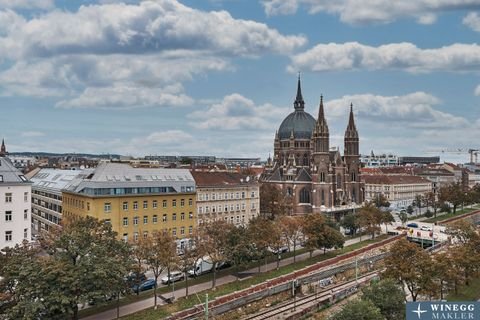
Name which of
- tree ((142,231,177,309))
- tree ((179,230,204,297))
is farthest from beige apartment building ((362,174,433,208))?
tree ((142,231,177,309))

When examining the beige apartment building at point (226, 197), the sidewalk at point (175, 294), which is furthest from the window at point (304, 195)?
the sidewalk at point (175, 294)

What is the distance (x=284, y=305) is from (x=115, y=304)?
1874 centimetres

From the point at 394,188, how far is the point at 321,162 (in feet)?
132

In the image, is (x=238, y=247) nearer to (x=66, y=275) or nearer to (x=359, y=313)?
(x=66, y=275)

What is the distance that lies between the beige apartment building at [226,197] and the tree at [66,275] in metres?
36.1

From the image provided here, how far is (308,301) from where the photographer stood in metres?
55.1

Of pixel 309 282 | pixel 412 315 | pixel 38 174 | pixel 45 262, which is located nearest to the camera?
pixel 412 315

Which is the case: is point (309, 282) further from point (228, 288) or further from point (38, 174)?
point (38, 174)

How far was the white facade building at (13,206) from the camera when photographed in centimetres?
5709

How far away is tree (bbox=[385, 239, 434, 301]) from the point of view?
46938mm

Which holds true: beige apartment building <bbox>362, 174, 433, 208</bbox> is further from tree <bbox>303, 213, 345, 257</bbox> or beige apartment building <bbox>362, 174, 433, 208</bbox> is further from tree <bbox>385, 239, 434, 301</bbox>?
tree <bbox>385, 239, 434, 301</bbox>

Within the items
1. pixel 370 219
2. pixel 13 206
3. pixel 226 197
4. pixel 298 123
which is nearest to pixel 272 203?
pixel 226 197

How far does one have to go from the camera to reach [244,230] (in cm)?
6231

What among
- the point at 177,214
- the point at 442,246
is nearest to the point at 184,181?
the point at 177,214
